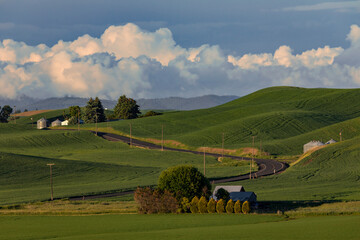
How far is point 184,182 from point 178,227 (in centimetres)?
2309

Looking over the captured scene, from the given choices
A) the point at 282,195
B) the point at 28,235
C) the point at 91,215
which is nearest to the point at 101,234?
the point at 28,235

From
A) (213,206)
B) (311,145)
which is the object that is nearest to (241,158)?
(311,145)

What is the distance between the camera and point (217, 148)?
586 feet

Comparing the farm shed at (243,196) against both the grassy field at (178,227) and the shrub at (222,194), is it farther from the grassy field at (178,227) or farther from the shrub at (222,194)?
the grassy field at (178,227)

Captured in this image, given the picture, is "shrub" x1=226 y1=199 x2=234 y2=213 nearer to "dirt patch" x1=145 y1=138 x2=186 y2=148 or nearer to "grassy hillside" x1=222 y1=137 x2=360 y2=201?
"grassy hillside" x1=222 y1=137 x2=360 y2=201

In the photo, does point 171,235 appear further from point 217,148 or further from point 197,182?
point 217,148

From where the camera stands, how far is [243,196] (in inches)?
3054

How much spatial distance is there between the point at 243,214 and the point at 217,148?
113 metres

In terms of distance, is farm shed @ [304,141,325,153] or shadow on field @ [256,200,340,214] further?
farm shed @ [304,141,325,153]

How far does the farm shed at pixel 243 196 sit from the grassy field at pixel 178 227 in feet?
37.7

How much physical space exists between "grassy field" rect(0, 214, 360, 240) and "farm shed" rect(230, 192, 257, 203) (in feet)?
37.7

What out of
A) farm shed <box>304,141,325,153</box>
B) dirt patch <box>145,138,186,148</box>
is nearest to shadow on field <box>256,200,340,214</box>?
farm shed <box>304,141,325,153</box>

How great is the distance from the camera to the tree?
255ft

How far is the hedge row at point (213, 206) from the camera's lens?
226ft
